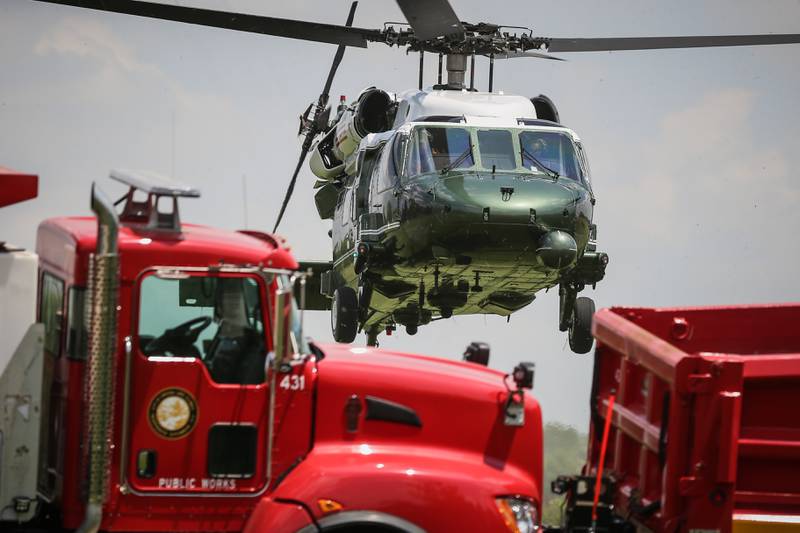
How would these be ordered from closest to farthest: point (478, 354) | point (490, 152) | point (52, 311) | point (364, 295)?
point (52, 311) → point (478, 354) → point (490, 152) → point (364, 295)

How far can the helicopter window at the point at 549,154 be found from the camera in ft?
64.0

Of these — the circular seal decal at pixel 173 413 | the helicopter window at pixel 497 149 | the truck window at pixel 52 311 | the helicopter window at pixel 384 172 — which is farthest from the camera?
the helicopter window at pixel 384 172

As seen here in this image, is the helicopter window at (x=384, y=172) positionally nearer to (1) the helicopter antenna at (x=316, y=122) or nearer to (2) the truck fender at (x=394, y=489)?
(1) the helicopter antenna at (x=316, y=122)

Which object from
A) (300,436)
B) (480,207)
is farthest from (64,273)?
(480,207)

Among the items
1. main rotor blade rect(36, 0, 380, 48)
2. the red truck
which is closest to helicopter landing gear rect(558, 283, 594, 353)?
main rotor blade rect(36, 0, 380, 48)

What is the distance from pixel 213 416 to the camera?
766 centimetres

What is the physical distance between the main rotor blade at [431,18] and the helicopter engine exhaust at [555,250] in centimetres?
324

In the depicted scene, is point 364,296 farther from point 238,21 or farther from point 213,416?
point 213,416

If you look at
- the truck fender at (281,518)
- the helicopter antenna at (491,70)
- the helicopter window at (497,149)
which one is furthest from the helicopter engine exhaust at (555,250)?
the truck fender at (281,518)

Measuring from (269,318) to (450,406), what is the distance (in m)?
1.01

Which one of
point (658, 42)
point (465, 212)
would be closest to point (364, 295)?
point (465, 212)

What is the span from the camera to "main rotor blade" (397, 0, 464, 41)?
19344mm

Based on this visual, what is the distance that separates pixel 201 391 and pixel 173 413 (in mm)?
167

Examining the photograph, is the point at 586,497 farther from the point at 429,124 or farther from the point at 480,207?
the point at 429,124
